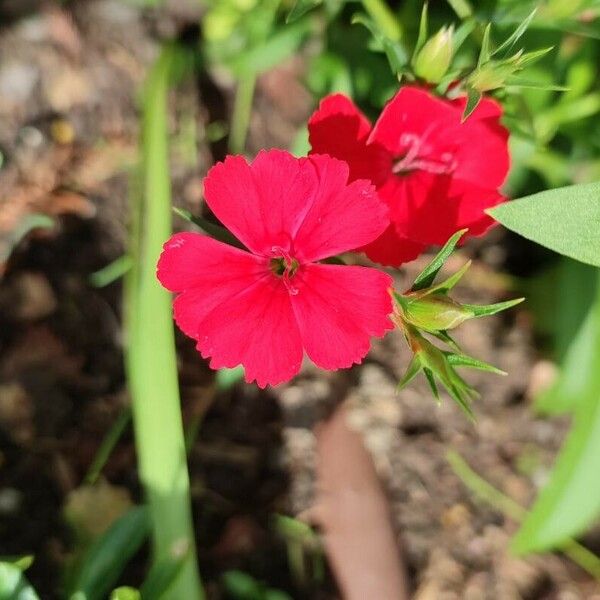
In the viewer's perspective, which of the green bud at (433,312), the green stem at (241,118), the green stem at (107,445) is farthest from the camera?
the green stem at (241,118)

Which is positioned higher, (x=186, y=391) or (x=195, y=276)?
(x=195, y=276)

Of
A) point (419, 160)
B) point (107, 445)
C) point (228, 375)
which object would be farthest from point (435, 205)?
point (107, 445)

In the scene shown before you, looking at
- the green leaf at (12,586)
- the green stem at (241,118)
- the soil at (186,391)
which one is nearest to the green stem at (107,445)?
the soil at (186,391)

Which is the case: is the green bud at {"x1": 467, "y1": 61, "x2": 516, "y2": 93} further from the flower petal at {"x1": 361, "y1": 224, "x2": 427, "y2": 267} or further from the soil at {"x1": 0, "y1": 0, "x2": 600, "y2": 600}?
the soil at {"x1": 0, "y1": 0, "x2": 600, "y2": 600}

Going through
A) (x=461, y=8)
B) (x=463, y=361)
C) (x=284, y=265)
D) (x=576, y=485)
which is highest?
(x=461, y=8)

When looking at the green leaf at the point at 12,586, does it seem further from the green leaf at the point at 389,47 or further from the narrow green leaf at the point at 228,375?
the green leaf at the point at 389,47

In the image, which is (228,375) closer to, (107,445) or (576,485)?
(107,445)

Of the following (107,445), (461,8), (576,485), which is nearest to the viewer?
(461,8)
